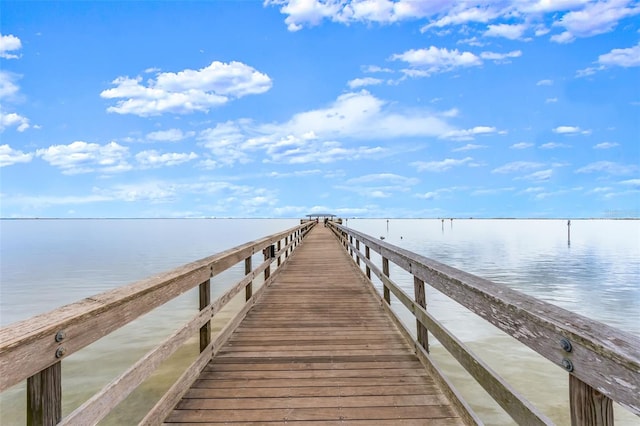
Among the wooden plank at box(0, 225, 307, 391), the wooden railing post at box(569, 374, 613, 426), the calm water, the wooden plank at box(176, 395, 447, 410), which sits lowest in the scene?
the calm water

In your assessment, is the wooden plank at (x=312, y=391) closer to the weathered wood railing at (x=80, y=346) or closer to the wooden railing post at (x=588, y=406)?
the weathered wood railing at (x=80, y=346)

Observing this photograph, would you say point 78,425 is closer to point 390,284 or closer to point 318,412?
point 318,412

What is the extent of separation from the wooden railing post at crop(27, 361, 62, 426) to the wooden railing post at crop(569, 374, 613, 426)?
192cm

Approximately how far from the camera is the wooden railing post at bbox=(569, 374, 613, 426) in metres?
1.25

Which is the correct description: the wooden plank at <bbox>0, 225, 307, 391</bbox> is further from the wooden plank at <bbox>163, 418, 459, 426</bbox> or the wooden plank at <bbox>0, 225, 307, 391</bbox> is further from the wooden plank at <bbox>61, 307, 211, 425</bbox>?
the wooden plank at <bbox>163, 418, 459, 426</bbox>

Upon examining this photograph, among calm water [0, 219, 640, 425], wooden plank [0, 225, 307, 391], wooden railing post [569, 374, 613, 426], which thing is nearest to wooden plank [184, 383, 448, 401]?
wooden plank [0, 225, 307, 391]

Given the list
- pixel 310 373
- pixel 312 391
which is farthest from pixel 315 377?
pixel 312 391

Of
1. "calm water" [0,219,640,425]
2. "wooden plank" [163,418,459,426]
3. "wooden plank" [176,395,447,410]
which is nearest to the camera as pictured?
"wooden plank" [163,418,459,426]

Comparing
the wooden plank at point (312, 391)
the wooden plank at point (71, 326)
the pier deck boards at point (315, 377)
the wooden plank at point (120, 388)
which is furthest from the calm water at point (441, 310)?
the wooden plank at point (71, 326)

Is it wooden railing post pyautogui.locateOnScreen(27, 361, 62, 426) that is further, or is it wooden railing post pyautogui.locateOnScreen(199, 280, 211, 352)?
wooden railing post pyautogui.locateOnScreen(199, 280, 211, 352)

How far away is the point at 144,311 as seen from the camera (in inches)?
84.6

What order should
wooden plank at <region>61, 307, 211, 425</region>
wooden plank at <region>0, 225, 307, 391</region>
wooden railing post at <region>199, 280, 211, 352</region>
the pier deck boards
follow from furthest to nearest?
1. wooden railing post at <region>199, 280, 211, 352</region>
2. the pier deck boards
3. wooden plank at <region>61, 307, 211, 425</region>
4. wooden plank at <region>0, 225, 307, 391</region>

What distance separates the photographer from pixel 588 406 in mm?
1285

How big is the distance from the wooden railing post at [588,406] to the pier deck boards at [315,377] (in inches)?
54.9
